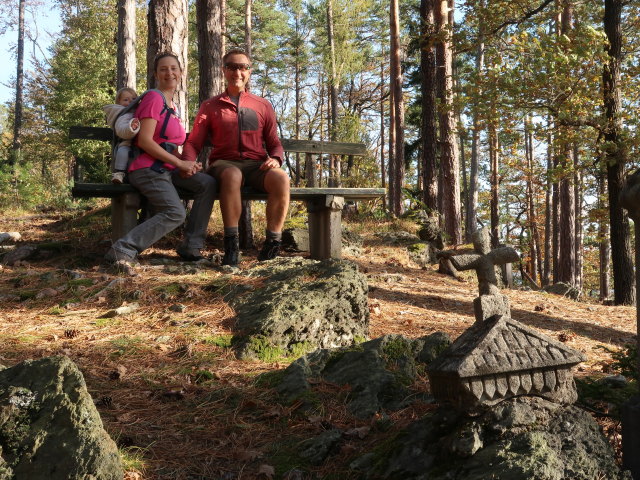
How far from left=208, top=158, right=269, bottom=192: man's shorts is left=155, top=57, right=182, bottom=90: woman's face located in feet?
2.81

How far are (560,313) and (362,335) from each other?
3948 mm

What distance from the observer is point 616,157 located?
8.15 m

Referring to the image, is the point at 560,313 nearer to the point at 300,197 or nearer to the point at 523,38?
the point at 300,197

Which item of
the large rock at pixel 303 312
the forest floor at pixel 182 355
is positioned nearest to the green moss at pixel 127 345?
the forest floor at pixel 182 355

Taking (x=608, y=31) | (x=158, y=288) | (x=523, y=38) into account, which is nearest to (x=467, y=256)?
(x=158, y=288)

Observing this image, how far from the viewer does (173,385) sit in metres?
3.05

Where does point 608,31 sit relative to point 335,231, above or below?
above

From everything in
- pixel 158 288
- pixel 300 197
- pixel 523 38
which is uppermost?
pixel 523 38

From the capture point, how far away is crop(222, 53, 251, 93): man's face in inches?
213

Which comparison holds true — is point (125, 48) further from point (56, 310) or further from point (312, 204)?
point (56, 310)

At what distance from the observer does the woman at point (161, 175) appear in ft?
16.9

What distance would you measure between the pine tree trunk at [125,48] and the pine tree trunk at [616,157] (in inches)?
329

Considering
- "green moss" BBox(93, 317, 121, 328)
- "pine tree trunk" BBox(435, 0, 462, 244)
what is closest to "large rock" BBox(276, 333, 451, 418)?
"green moss" BBox(93, 317, 121, 328)

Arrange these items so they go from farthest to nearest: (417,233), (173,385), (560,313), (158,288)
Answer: (417,233) → (560,313) → (158,288) → (173,385)
